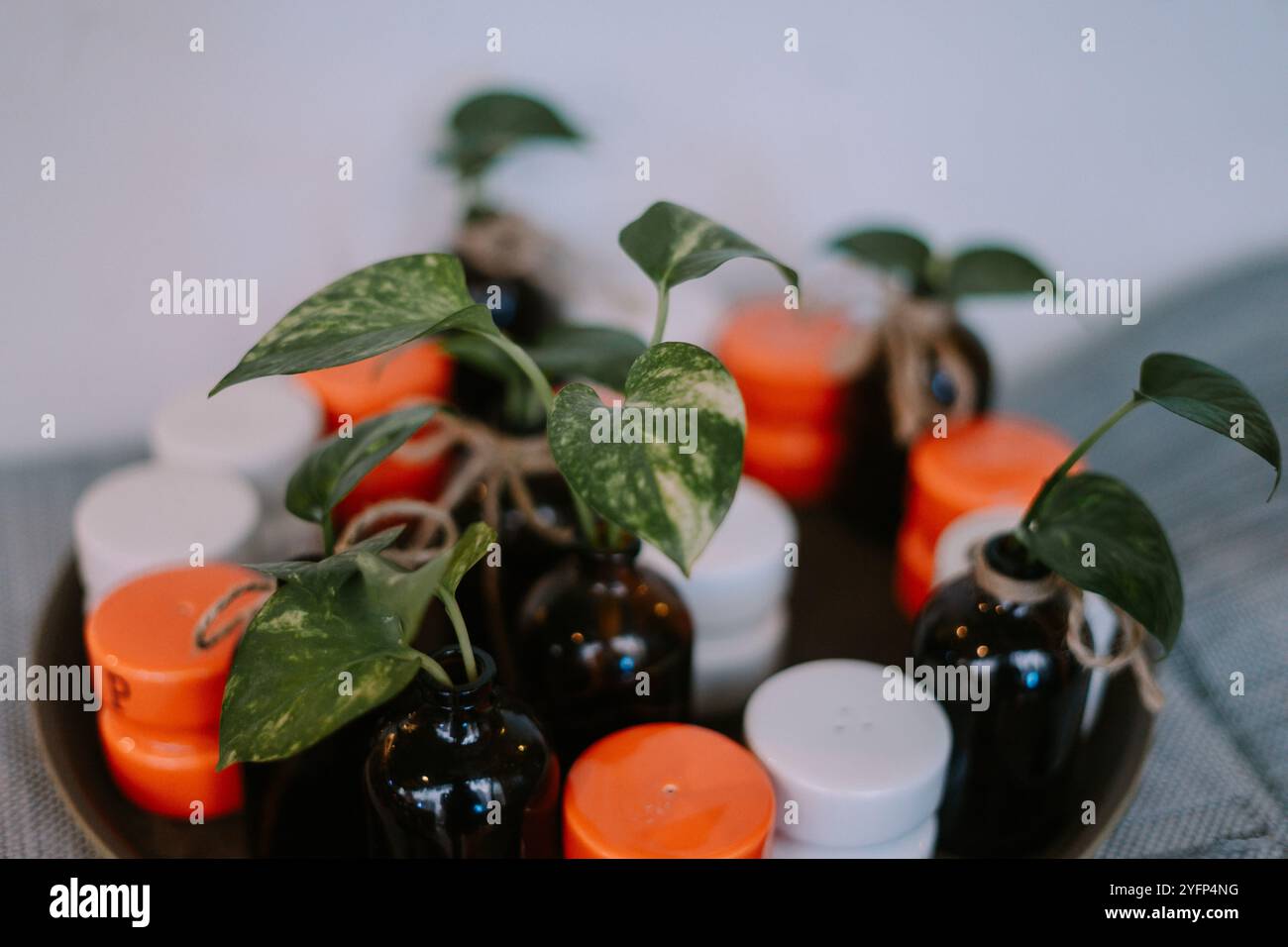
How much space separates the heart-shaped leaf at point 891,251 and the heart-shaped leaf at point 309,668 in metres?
0.42

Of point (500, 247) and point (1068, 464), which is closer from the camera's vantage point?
point (1068, 464)

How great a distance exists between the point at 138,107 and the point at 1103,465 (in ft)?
2.28

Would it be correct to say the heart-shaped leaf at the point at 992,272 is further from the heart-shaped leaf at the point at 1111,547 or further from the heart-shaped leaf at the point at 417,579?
the heart-shaped leaf at the point at 417,579

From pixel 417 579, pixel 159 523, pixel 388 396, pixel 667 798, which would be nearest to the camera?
pixel 417 579

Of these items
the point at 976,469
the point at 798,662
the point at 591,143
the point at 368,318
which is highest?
the point at 591,143

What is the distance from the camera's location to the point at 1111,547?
48 centimetres

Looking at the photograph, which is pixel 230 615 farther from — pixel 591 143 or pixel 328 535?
pixel 591 143

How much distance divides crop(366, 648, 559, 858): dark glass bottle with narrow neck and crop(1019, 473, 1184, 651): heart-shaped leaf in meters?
0.23

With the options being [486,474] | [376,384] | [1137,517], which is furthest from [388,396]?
[1137,517]

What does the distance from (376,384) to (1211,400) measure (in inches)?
18.1

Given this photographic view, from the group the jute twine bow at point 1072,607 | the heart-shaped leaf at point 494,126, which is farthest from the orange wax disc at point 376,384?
the jute twine bow at point 1072,607

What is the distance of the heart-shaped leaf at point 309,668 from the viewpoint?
1.30 feet

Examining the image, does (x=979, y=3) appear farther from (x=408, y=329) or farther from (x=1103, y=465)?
(x=408, y=329)
